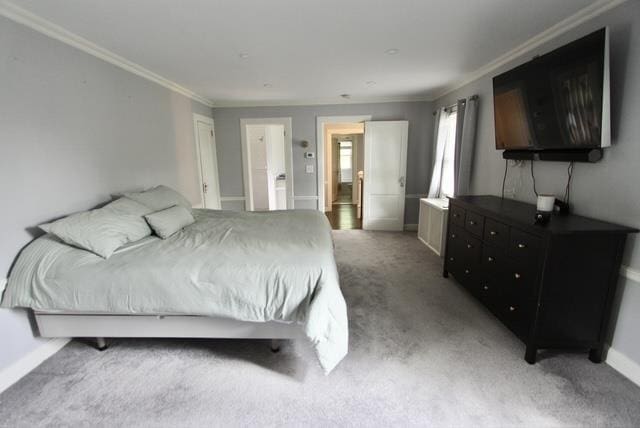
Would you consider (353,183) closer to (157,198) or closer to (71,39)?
(157,198)

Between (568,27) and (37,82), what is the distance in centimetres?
398

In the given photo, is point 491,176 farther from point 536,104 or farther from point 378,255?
point 378,255

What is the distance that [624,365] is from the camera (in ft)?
5.88

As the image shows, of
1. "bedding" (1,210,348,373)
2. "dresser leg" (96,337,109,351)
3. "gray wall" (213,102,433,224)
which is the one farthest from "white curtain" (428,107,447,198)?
"dresser leg" (96,337,109,351)

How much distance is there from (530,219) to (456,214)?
0.95 meters

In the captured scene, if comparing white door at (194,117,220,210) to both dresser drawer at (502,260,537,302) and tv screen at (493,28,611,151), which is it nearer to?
tv screen at (493,28,611,151)

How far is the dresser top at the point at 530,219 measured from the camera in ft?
5.67

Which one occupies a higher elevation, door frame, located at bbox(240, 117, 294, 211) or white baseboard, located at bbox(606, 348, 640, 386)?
door frame, located at bbox(240, 117, 294, 211)

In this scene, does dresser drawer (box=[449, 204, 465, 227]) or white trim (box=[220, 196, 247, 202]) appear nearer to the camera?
dresser drawer (box=[449, 204, 465, 227])

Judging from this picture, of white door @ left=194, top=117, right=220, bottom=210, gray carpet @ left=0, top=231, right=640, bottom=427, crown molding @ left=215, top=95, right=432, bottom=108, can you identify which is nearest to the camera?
gray carpet @ left=0, top=231, right=640, bottom=427

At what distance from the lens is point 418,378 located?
1811 mm

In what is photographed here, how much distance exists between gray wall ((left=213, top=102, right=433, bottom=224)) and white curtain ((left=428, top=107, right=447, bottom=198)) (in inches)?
13.7

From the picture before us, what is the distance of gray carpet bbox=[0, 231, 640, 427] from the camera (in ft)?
5.07

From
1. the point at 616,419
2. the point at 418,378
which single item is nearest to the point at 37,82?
the point at 418,378
